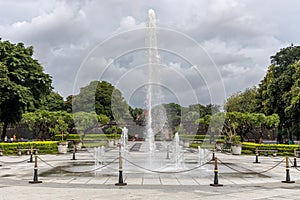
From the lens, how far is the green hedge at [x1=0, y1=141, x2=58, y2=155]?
3394 cm

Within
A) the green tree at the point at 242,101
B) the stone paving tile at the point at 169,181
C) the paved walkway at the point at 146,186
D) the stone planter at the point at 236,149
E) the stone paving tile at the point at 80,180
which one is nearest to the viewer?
the paved walkway at the point at 146,186

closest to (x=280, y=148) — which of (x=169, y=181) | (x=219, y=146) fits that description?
(x=219, y=146)

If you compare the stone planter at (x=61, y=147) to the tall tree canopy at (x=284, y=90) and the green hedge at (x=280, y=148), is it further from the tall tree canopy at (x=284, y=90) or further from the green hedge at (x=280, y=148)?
the tall tree canopy at (x=284, y=90)

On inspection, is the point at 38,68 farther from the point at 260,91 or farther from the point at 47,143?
the point at 260,91

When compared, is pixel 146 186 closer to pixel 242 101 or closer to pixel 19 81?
pixel 19 81

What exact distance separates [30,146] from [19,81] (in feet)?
35.5

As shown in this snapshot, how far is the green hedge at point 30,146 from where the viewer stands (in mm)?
33938

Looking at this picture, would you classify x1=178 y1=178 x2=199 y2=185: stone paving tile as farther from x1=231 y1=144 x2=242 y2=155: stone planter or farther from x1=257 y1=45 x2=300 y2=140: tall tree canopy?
x1=257 y1=45 x2=300 y2=140: tall tree canopy

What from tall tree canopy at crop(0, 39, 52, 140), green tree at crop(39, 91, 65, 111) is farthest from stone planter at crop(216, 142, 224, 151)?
green tree at crop(39, 91, 65, 111)

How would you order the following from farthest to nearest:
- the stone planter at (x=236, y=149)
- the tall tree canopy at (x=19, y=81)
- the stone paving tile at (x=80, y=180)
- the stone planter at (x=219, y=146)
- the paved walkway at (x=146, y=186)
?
the stone planter at (x=219, y=146) < the tall tree canopy at (x=19, y=81) < the stone planter at (x=236, y=149) < the stone paving tile at (x=80, y=180) < the paved walkway at (x=146, y=186)

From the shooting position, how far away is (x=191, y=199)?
11711 mm

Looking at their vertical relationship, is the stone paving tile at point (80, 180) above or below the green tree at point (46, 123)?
below

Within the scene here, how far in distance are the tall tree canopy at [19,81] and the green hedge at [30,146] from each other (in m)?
6.38

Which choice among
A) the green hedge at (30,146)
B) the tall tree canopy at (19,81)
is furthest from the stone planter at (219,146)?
the tall tree canopy at (19,81)
